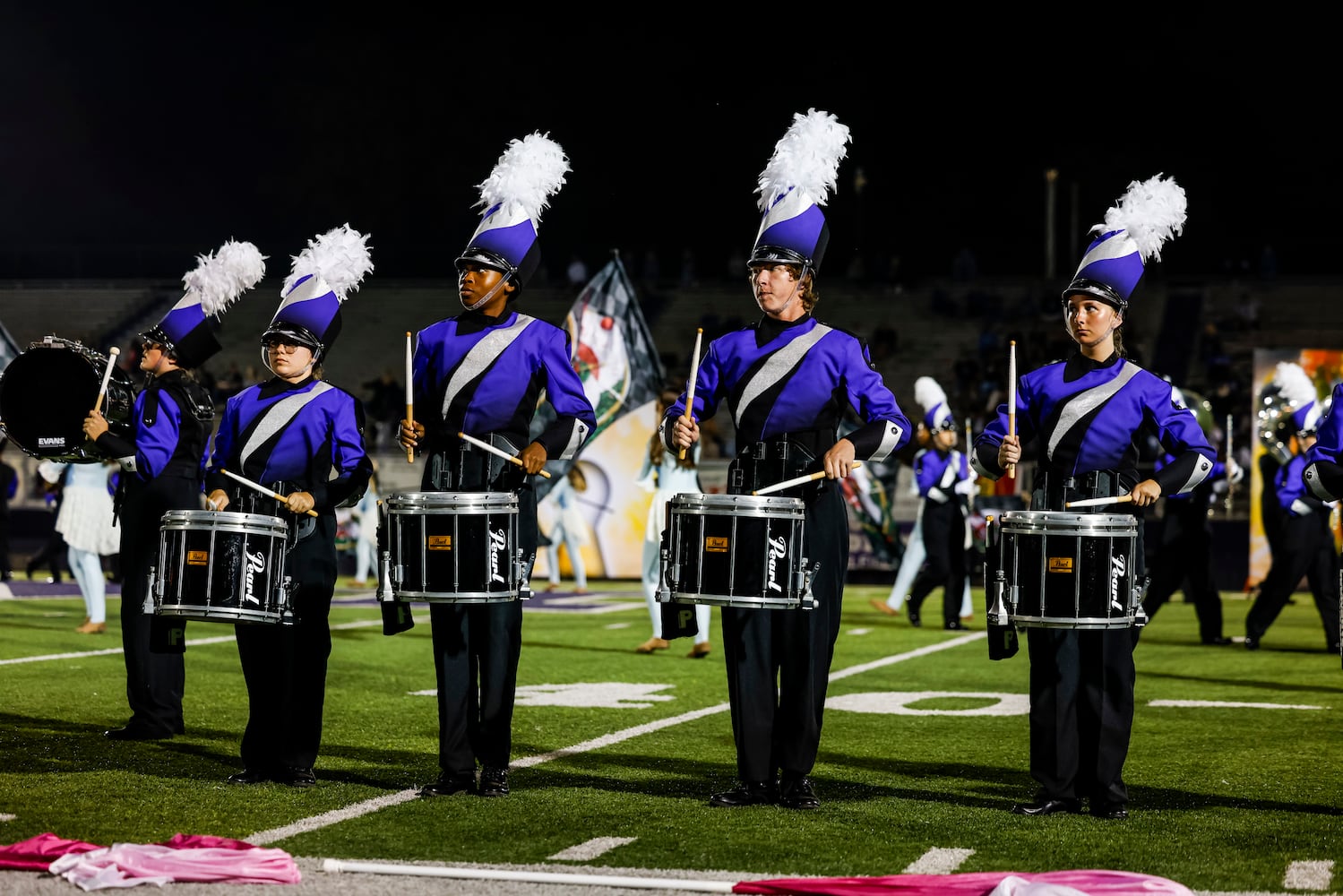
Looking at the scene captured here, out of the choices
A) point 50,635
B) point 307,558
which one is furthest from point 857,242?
point 307,558

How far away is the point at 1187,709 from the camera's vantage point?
1016cm

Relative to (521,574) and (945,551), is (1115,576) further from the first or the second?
(945,551)

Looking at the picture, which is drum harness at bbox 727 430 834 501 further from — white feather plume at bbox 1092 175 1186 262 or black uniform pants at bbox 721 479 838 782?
white feather plume at bbox 1092 175 1186 262

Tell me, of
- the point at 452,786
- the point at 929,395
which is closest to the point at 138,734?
the point at 452,786

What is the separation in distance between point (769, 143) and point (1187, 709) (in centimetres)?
3229

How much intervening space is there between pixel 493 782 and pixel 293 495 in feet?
4.23

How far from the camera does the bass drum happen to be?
8.44 metres

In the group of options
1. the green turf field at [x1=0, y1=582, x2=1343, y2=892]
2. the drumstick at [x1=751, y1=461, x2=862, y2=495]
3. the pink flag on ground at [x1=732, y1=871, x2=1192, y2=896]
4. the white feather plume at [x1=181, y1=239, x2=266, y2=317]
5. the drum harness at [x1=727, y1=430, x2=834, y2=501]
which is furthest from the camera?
the white feather plume at [x1=181, y1=239, x2=266, y2=317]

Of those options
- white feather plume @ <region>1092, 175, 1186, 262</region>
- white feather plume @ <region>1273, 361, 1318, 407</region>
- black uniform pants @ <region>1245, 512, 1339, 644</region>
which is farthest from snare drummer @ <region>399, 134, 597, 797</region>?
black uniform pants @ <region>1245, 512, 1339, 644</region>

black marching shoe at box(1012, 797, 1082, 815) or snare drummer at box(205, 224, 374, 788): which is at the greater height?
snare drummer at box(205, 224, 374, 788)

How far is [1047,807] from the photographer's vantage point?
21.2 ft

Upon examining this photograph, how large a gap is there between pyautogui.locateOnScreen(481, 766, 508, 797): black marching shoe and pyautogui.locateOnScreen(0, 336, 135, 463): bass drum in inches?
111

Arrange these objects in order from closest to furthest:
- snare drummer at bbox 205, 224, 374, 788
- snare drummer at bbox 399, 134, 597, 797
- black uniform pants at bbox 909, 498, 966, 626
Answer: snare drummer at bbox 399, 134, 597, 797 < snare drummer at bbox 205, 224, 374, 788 < black uniform pants at bbox 909, 498, 966, 626

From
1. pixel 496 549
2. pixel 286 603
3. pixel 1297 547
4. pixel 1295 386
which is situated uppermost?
pixel 1295 386
